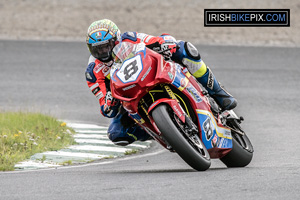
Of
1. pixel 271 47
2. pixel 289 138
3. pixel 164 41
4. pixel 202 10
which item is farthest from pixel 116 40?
pixel 202 10

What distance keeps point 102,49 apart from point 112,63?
261mm

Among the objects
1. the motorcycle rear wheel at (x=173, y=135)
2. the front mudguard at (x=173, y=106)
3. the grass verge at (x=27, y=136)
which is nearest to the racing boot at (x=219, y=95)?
the front mudguard at (x=173, y=106)

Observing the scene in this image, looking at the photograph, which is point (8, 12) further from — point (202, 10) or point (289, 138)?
point (289, 138)

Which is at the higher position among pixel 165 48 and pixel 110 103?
pixel 165 48

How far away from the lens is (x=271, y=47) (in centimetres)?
2467

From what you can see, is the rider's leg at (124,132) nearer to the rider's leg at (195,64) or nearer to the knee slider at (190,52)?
the rider's leg at (195,64)

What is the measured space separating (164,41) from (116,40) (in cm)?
52

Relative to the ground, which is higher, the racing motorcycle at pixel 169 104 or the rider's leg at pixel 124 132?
the racing motorcycle at pixel 169 104

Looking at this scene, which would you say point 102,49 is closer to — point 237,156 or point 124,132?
point 124,132

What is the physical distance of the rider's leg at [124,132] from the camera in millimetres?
8703

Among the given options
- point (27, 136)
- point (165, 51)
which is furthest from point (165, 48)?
point (27, 136)

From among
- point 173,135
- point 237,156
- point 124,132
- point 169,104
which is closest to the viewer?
point 173,135

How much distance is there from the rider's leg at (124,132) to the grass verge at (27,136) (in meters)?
1.18

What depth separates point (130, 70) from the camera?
751 centimetres
